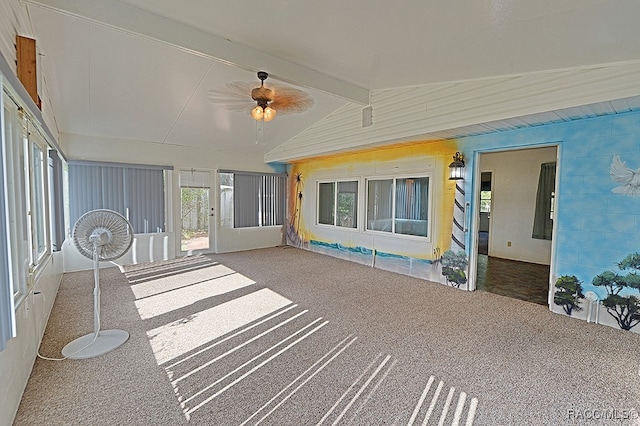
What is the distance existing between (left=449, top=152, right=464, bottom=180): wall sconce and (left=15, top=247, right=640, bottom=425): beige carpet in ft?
5.64

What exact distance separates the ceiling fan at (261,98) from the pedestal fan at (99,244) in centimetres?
177

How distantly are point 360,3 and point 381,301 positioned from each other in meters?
3.20

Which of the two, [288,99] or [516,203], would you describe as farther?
[516,203]

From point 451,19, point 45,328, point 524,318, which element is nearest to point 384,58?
point 451,19

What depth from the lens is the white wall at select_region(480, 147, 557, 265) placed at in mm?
6188

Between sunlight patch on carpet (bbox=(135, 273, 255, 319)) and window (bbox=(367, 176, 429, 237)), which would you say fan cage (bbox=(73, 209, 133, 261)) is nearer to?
sunlight patch on carpet (bbox=(135, 273, 255, 319))

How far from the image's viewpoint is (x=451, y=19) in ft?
7.65

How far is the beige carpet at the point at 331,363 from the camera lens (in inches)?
74.9

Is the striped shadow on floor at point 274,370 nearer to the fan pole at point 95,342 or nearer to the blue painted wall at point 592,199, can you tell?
the fan pole at point 95,342

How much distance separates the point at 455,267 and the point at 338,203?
115 inches

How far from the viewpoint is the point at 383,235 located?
5.78 meters

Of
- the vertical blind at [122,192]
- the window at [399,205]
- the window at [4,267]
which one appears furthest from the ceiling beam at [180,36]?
the vertical blind at [122,192]

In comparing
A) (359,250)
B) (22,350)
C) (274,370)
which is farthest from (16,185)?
(359,250)

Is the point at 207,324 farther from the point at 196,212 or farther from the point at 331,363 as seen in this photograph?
the point at 196,212
